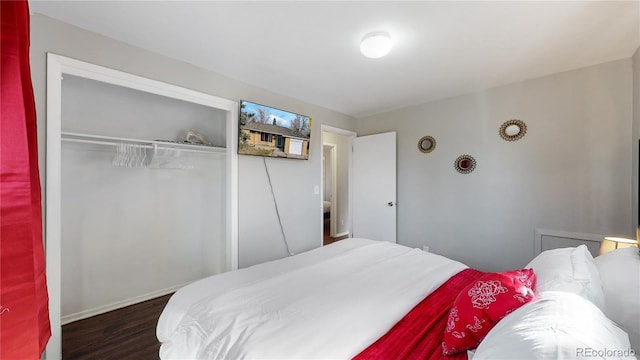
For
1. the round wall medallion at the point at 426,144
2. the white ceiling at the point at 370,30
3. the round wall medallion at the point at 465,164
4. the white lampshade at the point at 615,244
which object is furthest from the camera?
the round wall medallion at the point at 426,144

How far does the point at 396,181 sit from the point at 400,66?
1.72 meters

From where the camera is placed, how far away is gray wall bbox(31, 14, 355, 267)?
1623 millimetres

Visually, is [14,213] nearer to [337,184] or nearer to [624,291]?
[624,291]

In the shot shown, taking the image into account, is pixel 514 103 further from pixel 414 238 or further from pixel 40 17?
pixel 40 17

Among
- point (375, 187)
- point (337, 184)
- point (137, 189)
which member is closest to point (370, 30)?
point (375, 187)

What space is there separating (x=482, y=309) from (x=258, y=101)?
107 inches

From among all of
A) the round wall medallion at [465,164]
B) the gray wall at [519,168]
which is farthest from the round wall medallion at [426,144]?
the round wall medallion at [465,164]

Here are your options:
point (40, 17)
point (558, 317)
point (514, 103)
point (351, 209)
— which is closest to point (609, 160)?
point (514, 103)

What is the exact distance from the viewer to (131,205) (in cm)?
263

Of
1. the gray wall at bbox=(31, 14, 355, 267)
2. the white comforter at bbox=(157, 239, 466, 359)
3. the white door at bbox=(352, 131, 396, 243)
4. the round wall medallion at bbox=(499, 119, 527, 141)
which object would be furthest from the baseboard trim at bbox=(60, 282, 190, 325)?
the round wall medallion at bbox=(499, 119, 527, 141)

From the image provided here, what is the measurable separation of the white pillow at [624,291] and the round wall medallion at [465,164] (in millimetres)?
1810

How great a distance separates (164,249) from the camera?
2.86m

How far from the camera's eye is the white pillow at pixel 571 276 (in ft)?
3.26

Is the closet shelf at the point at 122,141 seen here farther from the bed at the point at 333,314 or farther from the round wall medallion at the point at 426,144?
the round wall medallion at the point at 426,144
